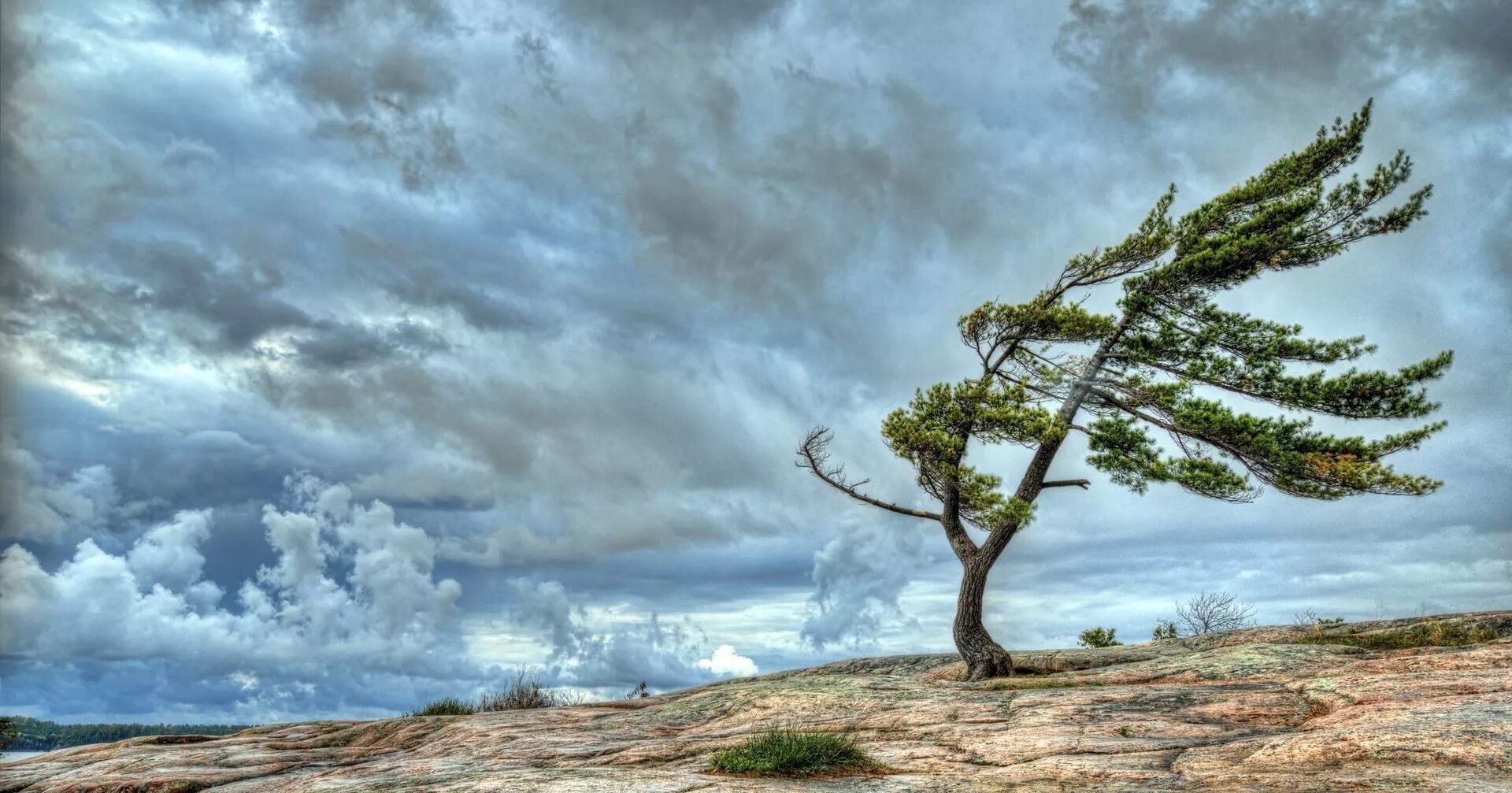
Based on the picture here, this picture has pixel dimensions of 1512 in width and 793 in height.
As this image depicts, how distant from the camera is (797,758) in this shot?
1105 cm

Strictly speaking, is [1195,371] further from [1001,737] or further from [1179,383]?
[1001,737]

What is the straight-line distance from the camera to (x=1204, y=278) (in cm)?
2355

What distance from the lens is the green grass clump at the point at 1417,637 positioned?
66.5 ft

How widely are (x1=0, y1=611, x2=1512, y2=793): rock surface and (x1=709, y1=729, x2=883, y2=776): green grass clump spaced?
0.53m

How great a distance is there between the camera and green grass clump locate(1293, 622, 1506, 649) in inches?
798

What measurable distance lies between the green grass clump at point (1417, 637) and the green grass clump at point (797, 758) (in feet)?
44.1

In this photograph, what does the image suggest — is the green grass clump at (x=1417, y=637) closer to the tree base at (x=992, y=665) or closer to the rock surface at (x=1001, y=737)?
the rock surface at (x=1001, y=737)

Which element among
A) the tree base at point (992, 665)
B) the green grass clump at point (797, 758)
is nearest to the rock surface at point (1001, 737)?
the green grass clump at point (797, 758)

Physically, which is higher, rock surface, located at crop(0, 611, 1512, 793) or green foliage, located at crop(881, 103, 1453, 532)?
green foliage, located at crop(881, 103, 1453, 532)

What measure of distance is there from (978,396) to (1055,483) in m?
3.10

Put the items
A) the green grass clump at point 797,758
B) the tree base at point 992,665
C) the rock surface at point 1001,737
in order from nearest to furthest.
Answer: the rock surface at point 1001,737, the green grass clump at point 797,758, the tree base at point 992,665

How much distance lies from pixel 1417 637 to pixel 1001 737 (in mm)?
14754

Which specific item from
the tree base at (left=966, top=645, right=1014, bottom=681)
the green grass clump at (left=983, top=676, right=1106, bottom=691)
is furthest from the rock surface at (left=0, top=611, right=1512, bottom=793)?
the tree base at (left=966, top=645, right=1014, bottom=681)

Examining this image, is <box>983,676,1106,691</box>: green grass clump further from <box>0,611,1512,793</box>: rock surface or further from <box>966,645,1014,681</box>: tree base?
<box>966,645,1014,681</box>: tree base
